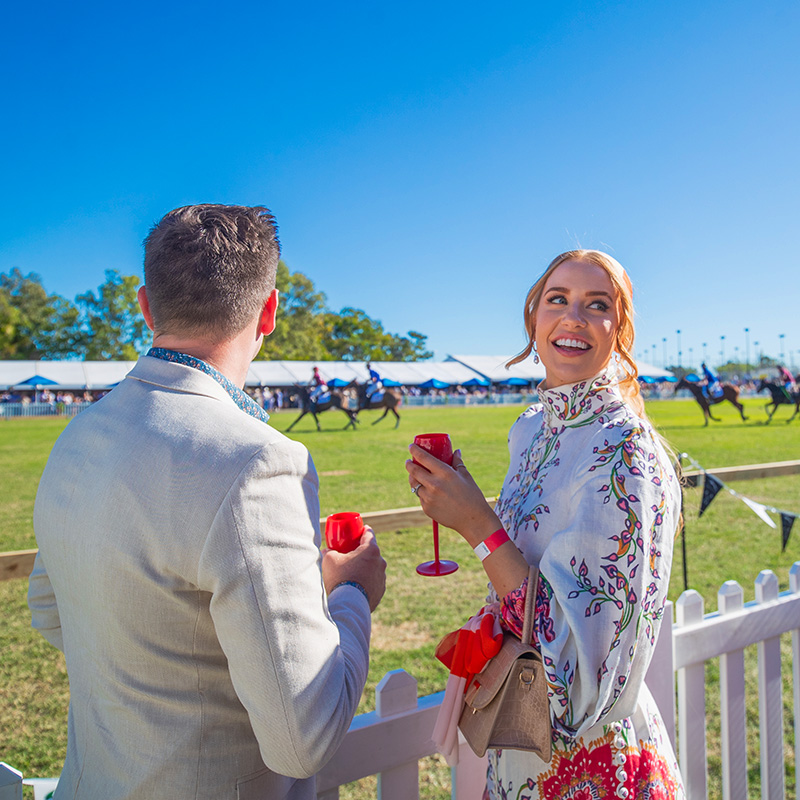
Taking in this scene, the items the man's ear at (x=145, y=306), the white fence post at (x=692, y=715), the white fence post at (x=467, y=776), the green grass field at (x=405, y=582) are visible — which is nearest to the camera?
the man's ear at (x=145, y=306)

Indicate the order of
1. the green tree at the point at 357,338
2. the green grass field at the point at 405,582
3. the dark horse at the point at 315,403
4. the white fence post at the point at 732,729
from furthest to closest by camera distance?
the green tree at the point at 357,338 < the dark horse at the point at 315,403 < the green grass field at the point at 405,582 < the white fence post at the point at 732,729

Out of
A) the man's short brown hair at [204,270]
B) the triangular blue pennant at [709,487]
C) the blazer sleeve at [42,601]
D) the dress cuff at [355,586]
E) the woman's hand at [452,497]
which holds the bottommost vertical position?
the triangular blue pennant at [709,487]

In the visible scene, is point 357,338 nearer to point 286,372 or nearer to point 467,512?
point 286,372

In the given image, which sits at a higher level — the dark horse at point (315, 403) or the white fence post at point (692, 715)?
the white fence post at point (692, 715)

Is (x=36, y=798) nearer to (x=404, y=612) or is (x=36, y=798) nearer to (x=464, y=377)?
(x=404, y=612)

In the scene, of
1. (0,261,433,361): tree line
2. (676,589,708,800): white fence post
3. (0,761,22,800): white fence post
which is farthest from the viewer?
(0,261,433,361): tree line

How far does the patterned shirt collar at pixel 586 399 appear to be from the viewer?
1.57 meters

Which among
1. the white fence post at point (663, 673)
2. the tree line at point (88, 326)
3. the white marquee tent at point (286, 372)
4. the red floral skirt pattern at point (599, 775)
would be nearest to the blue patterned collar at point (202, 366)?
the red floral skirt pattern at point (599, 775)

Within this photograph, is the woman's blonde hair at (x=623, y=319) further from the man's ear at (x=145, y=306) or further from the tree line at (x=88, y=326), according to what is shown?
the tree line at (x=88, y=326)

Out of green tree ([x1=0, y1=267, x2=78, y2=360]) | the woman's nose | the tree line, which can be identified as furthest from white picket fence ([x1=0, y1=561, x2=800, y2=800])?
green tree ([x1=0, y1=267, x2=78, y2=360])

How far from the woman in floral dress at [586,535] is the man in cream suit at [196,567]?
400mm

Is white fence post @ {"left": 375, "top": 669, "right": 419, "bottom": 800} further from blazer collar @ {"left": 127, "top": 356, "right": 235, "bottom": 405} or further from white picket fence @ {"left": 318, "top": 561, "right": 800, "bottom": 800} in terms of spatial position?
Result: blazer collar @ {"left": 127, "top": 356, "right": 235, "bottom": 405}

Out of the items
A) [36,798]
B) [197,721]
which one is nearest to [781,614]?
[197,721]

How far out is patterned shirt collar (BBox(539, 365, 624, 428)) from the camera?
157 centimetres
